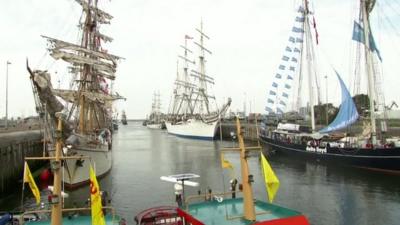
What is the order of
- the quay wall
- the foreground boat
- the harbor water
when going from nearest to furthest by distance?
the foreground boat
the harbor water
the quay wall

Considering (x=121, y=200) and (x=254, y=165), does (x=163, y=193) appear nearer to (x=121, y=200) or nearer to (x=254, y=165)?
(x=121, y=200)

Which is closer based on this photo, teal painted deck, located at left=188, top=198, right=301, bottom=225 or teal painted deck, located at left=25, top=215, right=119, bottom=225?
teal painted deck, located at left=188, top=198, right=301, bottom=225

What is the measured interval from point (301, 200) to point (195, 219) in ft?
65.5

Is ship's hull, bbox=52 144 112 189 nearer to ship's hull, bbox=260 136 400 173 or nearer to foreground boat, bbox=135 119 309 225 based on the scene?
foreground boat, bbox=135 119 309 225

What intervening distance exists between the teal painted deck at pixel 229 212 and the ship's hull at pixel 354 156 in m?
32.1

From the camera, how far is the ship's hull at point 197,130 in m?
126

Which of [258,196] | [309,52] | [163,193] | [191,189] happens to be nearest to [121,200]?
[163,193]

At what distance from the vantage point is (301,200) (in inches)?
1325

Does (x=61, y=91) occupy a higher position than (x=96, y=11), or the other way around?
(x=96, y=11)

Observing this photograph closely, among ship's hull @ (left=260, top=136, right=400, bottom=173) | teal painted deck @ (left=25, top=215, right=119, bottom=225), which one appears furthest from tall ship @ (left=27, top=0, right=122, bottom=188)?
ship's hull @ (left=260, top=136, right=400, bottom=173)

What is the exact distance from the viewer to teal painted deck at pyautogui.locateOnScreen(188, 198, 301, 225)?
647 inches

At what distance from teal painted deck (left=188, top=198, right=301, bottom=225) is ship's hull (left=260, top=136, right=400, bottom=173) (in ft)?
105

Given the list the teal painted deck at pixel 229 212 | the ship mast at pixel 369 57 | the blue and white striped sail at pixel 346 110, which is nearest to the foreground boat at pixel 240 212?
the teal painted deck at pixel 229 212

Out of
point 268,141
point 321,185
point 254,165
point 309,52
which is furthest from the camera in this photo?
point 268,141
